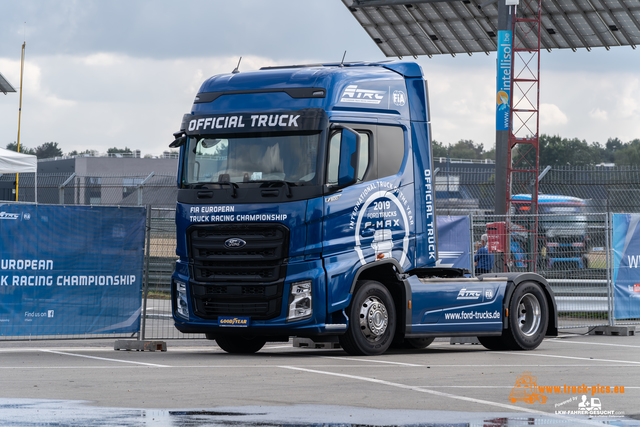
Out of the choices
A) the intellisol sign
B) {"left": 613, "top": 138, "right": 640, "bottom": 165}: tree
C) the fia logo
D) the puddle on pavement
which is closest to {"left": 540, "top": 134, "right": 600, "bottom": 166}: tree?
{"left": 613, "top": 138, "right": 640, "bottom": 165}: tree

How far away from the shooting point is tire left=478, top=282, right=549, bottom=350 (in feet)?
45.1

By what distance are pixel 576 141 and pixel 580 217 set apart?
115200 millimetres

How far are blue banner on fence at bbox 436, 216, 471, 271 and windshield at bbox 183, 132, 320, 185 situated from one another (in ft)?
17.4

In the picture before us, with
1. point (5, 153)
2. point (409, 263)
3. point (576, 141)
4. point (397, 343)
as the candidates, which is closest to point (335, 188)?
point (409, 263)

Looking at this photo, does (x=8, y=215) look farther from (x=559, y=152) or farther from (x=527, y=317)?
(x=559, y=152)

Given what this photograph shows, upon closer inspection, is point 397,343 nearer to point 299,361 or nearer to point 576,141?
point 299,361

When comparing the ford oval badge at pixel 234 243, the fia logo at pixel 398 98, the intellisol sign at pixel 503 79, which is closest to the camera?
the ford oval badge at pixel 234 243

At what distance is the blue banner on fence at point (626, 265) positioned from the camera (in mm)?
16859

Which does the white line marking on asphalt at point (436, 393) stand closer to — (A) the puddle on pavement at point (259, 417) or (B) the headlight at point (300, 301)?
(A) the puddle on pavement at point (259, 417)

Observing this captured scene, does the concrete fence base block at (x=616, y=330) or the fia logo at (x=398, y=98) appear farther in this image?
the concrete fence base block at (x=616, y=330)

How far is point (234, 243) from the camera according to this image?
38.9 ft

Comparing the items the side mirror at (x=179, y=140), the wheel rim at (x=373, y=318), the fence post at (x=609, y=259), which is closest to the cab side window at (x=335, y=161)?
the wheel rim at (x=373, y=318)

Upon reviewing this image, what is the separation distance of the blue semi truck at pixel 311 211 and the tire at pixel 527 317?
100 centimetres

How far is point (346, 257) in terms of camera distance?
468 inches
